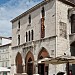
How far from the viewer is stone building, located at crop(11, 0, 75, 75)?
85.4 feet

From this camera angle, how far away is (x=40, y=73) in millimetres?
28828

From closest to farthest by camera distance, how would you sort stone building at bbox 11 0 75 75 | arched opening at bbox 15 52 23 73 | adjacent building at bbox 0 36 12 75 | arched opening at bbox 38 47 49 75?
1. stone building at bbox 11 0 75 75
2. arched opening at bbox 38 47 49 75
3. arched opening at bbox 15 52 23 73
4. adjacent building at bbox 0 36 12 75

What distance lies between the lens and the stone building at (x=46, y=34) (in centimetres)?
2603

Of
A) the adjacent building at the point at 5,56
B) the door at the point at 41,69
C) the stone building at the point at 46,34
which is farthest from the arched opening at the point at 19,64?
the adjacent building at the point at 5,56

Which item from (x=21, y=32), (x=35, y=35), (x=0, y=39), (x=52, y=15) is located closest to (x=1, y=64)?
(x=0, y=39)

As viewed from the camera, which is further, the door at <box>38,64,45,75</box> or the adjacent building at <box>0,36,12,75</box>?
the adjacent building at <box>0,36,12,75</box>

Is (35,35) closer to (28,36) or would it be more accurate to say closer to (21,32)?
(28,36)

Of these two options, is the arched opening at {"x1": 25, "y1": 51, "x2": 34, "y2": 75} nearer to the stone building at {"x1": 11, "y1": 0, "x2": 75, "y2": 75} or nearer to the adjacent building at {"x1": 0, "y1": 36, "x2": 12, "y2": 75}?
the stone building at {"x1": 11, "y1": 0, "x2": 75, "y2": 75}

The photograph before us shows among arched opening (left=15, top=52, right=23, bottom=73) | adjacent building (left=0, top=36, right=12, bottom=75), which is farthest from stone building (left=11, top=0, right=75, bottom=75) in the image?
adjacent building (left=0, top=36, right=12, bottom=75)

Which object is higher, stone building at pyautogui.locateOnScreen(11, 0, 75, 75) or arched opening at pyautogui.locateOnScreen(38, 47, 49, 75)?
stone building at pyautogui.locateOnScreen(11, 0, 75, 75)

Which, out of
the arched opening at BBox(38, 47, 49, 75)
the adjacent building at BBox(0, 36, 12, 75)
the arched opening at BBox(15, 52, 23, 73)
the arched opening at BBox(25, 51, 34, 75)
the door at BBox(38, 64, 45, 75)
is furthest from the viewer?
the adjacent building at BBox(0, 36, 12, 75)

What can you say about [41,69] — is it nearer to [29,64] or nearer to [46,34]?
[29,64]

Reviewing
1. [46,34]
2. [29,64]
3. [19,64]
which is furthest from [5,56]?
[46,34]

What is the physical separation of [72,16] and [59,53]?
5002mm
